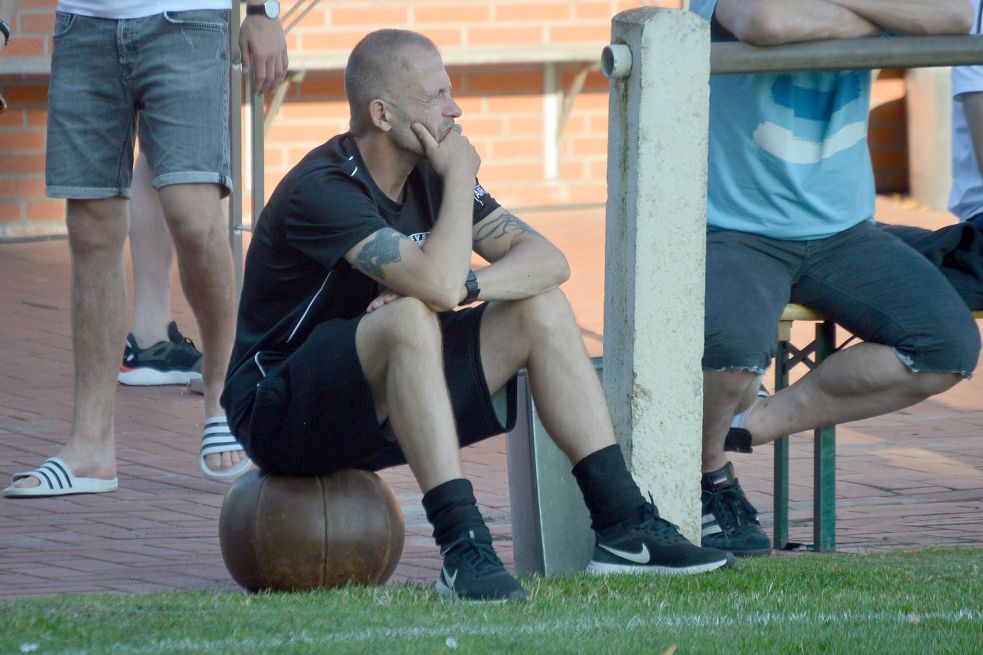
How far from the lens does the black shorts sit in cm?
385

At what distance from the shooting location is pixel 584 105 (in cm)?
1232

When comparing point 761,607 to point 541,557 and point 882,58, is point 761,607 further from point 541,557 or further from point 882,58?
point 882,58

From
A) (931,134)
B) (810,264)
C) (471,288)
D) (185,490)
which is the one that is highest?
(471,288)

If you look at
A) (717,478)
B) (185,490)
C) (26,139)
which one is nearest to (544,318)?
(717,478)

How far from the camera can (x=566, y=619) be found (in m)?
3.47

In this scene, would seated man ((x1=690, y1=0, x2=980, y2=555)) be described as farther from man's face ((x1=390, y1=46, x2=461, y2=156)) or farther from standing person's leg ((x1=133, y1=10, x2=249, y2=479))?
standing person's leg ((x1=133, y1=10, x2=249, y2=479))

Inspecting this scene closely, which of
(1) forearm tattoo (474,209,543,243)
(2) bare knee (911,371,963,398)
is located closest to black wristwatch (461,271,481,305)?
(1) forearm tattoo (474,209,543,243)

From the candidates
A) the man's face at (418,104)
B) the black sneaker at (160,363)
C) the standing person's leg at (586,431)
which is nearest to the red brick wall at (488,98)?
the black sneaker at (160,363)

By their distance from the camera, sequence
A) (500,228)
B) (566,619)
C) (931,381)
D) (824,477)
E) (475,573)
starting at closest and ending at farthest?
(566,619) → (475,573) → (500,228) → (931,381) → (824,477)

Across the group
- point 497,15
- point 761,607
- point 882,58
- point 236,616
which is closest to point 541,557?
point 761,607

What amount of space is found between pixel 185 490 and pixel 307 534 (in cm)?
156

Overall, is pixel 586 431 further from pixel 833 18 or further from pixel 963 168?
pixel 963 168

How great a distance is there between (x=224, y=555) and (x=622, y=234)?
130 cm

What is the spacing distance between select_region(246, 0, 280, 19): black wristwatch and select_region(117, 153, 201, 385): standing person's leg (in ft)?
5.27
